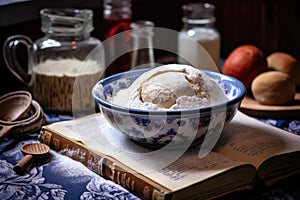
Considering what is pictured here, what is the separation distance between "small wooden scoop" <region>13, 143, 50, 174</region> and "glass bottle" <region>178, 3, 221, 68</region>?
1.61 feet

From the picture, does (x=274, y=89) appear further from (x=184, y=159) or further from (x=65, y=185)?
(x=65, y=185)

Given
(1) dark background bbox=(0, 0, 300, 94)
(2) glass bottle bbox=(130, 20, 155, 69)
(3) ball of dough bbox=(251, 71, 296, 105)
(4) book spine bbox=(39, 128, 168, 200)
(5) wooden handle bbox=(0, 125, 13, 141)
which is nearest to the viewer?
(4) book spine bbox=(39, 128, 168, 200)

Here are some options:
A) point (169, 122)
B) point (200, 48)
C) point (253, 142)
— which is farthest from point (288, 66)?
point (169, 122)

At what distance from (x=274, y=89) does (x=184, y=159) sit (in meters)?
0.33

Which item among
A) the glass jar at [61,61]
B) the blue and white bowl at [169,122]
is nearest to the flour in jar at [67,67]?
A: the glass jar at [61,61]

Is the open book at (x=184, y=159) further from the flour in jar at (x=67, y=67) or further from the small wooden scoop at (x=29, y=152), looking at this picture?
the flour in jar at (x=67, y=67)

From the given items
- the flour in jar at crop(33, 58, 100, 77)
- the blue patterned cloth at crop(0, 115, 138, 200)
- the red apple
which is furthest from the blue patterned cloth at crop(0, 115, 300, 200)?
the red apple

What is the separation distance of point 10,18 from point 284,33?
721 millimetres

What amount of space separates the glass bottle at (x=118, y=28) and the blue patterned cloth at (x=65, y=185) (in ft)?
1.26

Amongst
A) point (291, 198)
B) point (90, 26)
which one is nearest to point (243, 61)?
point (90, 26)

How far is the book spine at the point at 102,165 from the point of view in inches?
24.8

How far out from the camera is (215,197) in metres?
0.64

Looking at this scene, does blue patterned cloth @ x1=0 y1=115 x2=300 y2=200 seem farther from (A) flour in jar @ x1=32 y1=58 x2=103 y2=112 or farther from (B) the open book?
(A) flour in jar @ x1=32 y1=58 x2=103 y2=112

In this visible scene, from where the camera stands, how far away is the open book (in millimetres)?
637
